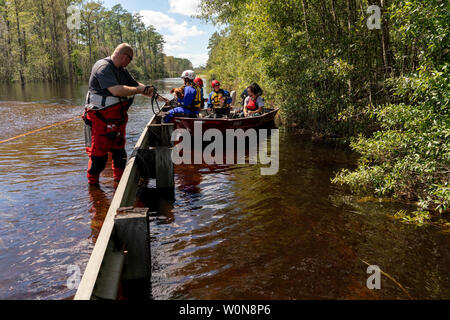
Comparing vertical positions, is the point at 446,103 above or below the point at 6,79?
below

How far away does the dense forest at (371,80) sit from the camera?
14.4 feet

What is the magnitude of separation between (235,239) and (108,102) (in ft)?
9.77

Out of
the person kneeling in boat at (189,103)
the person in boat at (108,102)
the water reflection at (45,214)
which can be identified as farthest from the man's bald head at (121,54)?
the person kneeling in boat at (189,103)

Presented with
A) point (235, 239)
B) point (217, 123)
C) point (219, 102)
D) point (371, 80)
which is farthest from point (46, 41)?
point (235, 239)

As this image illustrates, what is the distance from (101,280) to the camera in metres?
2.33

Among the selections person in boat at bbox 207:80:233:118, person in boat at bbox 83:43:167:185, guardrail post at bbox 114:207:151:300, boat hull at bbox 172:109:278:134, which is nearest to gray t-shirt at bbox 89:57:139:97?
person in boat at bbox 83:43:167:185

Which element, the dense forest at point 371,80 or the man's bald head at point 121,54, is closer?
the dense forest at point 371,80

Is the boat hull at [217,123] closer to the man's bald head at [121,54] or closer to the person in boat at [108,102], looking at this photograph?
the person in boat at [108,102]

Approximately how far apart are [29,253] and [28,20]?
55322mm

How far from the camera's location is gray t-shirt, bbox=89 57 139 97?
5094 millimetres

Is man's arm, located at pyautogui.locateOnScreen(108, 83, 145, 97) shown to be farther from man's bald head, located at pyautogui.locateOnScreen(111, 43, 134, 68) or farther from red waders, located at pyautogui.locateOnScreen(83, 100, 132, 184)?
man's bald head, located at pyautogui.locateOnScreen(111, 43, 134, 68)

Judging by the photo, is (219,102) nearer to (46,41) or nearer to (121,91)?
(121,91)

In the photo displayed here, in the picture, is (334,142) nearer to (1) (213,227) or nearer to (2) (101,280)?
(1) (213,227)
